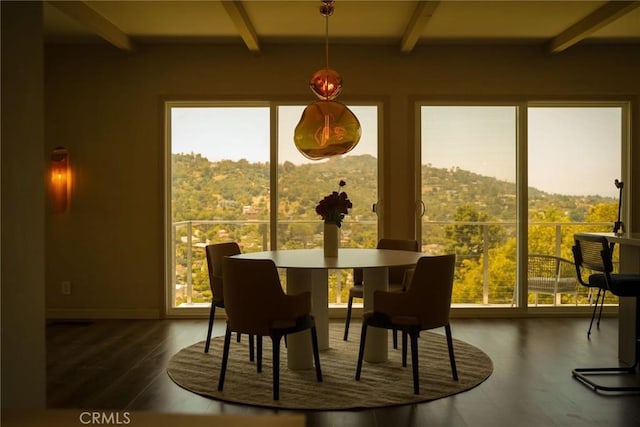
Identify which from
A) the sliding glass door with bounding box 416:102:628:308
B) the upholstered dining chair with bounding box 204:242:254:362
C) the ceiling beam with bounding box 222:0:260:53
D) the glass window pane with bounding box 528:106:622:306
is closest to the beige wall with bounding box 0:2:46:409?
the upholstered dining chair with bounding box 204:242:254:362

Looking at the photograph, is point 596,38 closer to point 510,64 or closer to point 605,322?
point 510,64

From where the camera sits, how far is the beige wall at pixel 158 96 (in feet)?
18.9

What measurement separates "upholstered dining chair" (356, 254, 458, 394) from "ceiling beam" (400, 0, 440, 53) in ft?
6.86

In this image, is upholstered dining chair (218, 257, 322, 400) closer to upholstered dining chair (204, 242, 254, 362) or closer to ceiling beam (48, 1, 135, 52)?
upholstered dining chair (204, 242, 254, 362)

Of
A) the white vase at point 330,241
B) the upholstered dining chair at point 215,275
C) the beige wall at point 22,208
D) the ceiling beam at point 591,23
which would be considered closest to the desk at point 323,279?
the white vase at point 330,241

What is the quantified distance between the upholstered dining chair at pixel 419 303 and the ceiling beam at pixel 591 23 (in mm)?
2644

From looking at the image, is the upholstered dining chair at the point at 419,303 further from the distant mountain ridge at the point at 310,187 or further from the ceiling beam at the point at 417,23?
the distant mountain ridge at the point at 310,187

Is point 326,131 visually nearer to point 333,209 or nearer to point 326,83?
point 326,83

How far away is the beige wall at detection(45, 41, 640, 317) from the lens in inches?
227

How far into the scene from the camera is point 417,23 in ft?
15.5

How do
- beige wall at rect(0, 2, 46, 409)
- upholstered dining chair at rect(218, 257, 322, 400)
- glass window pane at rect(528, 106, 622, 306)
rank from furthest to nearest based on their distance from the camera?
glass window pane at rect(528, 106, 622, 306), upholstered dining chair at rect(218, 257, 322, 400), beige wall at rect(0, 2, 46, 409)

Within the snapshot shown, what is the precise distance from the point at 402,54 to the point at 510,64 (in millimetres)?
1134

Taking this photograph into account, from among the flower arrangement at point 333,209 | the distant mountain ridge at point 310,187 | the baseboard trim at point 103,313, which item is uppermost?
the distant mountain ridge at point 310,187

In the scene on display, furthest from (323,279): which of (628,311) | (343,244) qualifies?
(628,311)
